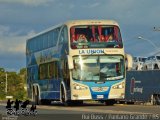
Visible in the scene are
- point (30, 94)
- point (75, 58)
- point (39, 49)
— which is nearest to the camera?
point (75, 58)

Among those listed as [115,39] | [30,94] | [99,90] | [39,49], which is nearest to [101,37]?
[115,39]

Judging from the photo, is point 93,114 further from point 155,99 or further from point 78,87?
point 155,99

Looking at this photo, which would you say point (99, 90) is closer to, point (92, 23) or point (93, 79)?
point (93, 79)

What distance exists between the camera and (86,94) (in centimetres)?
3550

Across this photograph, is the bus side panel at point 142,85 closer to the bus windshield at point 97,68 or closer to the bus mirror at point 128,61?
the bus mirror at point 128,61

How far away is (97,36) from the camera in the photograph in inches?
1411

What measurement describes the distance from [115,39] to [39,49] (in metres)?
7.98

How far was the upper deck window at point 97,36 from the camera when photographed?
117 feet

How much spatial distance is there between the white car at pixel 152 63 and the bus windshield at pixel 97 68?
20.2 m

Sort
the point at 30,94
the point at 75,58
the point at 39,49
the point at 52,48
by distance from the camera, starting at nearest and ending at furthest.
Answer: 1. the point at 75,58
2. the point at 52,48
3. the point at 39,49
4. the point at 30,94

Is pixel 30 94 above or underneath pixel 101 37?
underneath

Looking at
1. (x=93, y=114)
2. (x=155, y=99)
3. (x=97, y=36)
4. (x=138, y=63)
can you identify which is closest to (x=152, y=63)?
(x=138, y=63)

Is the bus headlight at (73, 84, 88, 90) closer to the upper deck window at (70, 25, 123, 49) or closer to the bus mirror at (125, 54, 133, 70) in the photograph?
the upper deck window at (70, 25, 123, 49)

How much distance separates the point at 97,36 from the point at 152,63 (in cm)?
2205
